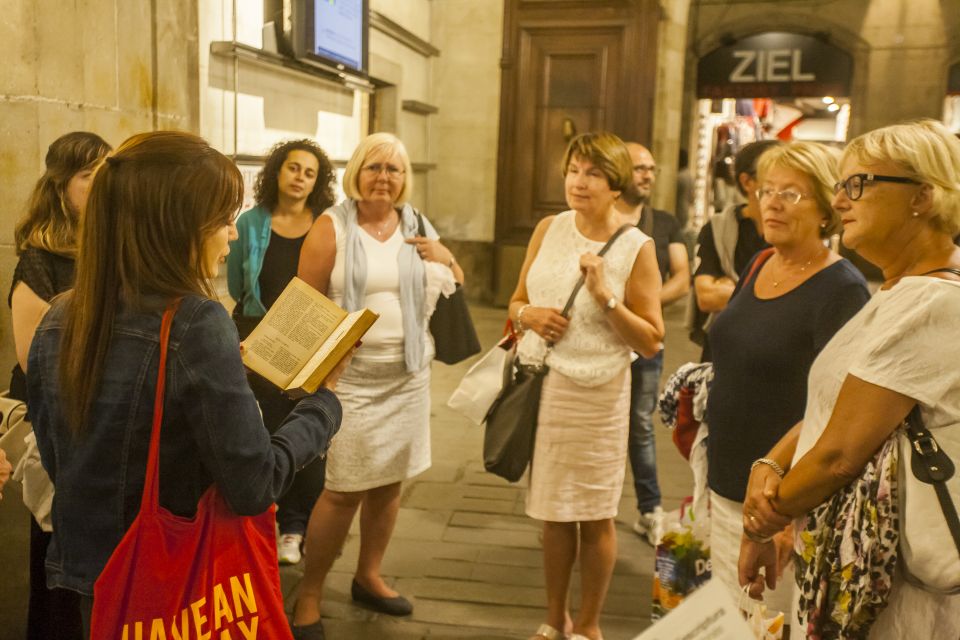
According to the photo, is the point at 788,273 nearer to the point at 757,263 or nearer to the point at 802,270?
the point at 802,270

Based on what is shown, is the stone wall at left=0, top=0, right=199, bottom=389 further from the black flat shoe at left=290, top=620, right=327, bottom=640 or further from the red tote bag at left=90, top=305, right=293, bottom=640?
the red tote bag at left=90, top=305, right=293, bottom=640

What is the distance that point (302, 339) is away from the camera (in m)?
1.98

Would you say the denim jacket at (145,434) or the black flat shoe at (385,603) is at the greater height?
the denim jacket at (145,434)

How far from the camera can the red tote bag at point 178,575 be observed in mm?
1520

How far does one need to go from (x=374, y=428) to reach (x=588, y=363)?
0.80m

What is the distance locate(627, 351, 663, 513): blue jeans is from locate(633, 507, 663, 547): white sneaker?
39 mm

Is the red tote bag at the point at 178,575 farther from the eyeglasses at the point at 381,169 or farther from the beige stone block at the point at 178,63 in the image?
the beige stone block at the point at 178,63

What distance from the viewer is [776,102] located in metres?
19.0

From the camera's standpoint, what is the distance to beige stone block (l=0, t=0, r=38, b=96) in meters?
3.10

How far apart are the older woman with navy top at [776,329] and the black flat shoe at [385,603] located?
1.37m

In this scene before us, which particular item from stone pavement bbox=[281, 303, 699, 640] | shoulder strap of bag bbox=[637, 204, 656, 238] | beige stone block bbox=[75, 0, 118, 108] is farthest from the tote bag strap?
shoulder strap of bag bbox=[637, 204, 656, 238]

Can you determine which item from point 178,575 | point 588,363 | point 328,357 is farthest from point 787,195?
point 178,575

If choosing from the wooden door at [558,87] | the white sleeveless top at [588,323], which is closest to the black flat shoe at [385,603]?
the white sleeveless top at [588,323]

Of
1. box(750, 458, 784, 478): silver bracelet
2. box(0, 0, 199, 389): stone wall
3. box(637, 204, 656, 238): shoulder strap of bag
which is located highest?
box(0, 0, 199, 389): stone wall
